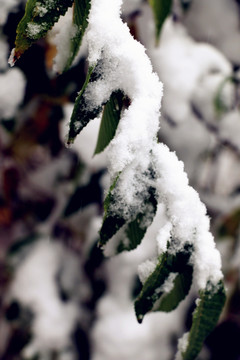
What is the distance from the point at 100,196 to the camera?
1.25m

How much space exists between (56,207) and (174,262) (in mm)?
1123

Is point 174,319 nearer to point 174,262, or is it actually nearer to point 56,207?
point 56,207

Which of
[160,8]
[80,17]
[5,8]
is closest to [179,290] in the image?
[80,17]

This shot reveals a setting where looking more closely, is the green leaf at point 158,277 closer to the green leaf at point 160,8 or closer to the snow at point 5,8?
the green leaf at point 160,8

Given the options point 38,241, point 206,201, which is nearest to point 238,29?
point 206,201

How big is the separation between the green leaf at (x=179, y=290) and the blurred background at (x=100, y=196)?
2.01 feet

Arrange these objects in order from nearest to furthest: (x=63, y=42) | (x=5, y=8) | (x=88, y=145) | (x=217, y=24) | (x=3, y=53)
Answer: (x=63, y=42)
(x=5, y=8)
(x=3, y=53)
(x=88, y=145)
(x=217, y=24)

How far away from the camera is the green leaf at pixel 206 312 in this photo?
1.53ft

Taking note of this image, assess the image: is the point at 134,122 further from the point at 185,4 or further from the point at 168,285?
the point at 185,4

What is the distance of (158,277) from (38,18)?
0.26 meters

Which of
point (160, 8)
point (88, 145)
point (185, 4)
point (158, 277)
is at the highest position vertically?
point (185, 4)

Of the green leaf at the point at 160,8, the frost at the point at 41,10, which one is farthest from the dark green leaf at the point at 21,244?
the frost at the point at 41,10

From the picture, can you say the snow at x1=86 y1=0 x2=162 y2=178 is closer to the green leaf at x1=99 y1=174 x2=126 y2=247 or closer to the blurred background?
the green leaf at x1=99 y1=174 x2=126 y2=247

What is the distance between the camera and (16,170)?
155cm
